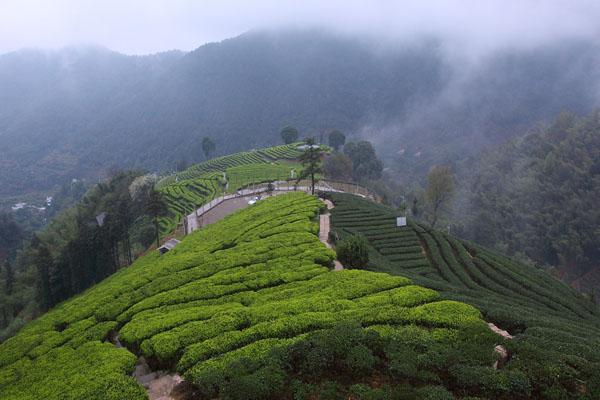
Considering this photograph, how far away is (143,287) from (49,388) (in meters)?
7.86

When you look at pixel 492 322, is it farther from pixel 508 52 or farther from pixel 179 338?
pixel 508 52

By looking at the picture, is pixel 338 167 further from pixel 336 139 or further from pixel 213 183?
pixel 336 139

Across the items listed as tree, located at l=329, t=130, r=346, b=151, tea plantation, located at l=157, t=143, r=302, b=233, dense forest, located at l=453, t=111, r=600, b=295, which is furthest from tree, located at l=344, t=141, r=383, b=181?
dense forest, located at l=453, t=111, r=600, b=295

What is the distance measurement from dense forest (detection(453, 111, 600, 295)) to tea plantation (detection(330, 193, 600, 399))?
33.6m

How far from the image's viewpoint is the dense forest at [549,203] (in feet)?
217

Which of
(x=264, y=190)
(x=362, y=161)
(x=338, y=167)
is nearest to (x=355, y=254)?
(x=264, y=190)

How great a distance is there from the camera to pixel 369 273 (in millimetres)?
19859

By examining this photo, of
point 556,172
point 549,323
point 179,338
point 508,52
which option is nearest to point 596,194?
point 556,172

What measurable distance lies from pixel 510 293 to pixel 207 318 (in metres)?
19.6

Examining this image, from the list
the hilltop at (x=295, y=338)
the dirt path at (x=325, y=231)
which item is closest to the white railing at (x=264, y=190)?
the dirt path at (x=325, y=231)

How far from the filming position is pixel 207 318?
53.0 ft

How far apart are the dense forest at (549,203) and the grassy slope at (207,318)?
50506mm

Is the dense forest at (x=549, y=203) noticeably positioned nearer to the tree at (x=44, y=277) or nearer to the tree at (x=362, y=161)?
the tree at (x=362, y=161)

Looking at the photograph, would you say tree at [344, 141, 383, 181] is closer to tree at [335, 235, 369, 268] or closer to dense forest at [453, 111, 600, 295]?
dense forest at [453, 111, 600, 295]
